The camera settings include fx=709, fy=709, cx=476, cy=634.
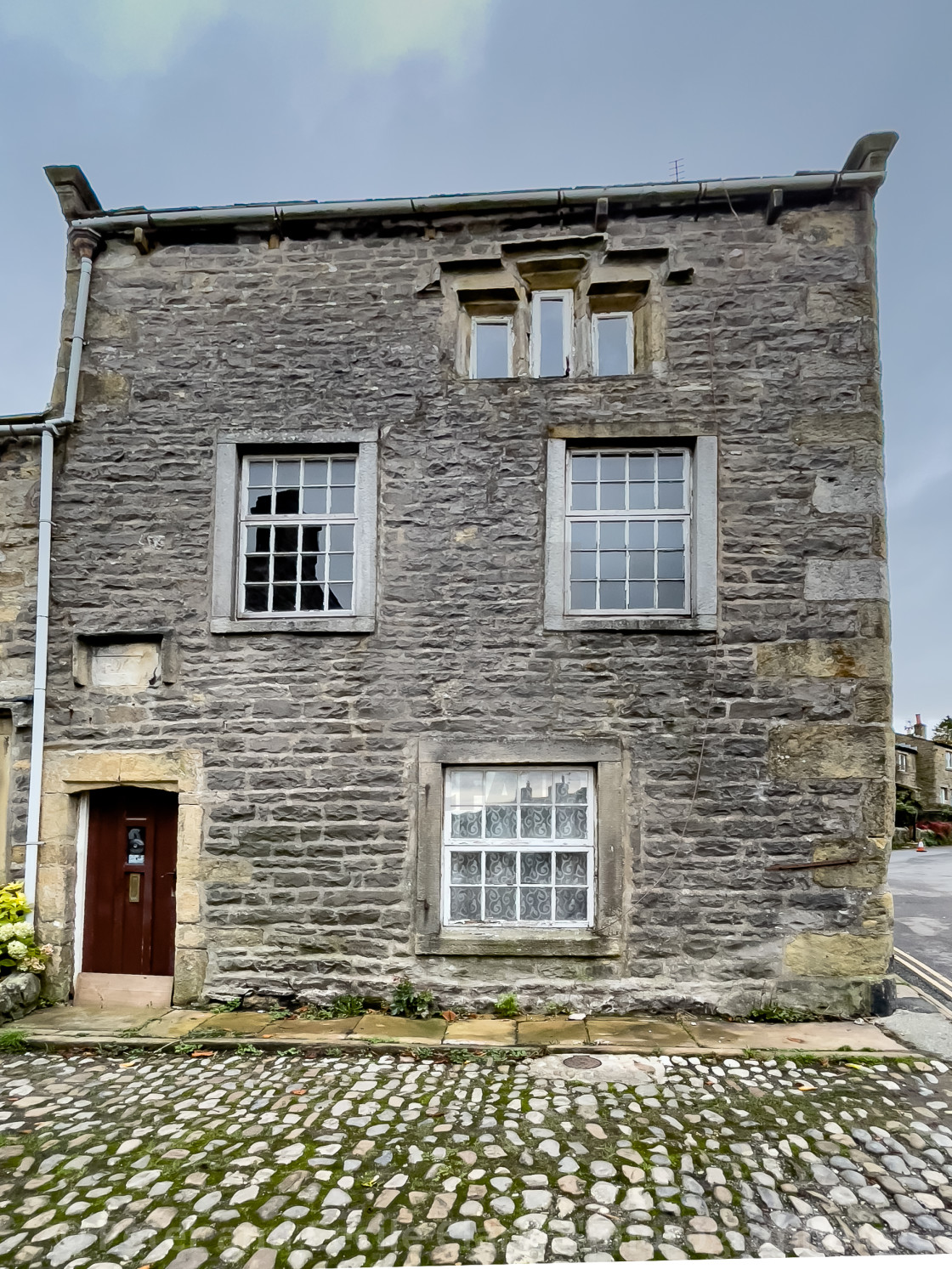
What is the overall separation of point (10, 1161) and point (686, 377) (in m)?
7.16

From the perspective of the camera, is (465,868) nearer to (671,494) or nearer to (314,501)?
(314,501)

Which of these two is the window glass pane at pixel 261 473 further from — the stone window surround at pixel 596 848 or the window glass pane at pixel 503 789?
the window glass pane at pixel 503 789

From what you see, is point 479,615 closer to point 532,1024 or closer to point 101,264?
point 532,1024

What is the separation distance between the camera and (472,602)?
6.13 m

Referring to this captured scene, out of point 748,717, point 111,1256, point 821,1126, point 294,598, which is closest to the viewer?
point 111,1256

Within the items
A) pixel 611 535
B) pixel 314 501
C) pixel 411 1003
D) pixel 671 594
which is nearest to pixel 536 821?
pixel 411 1003

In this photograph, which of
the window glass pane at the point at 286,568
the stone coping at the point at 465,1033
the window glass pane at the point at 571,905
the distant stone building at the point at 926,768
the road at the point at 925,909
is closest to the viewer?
the stone coping at the point at 465,1033

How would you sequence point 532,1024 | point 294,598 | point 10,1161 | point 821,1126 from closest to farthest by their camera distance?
point 10,1161 < point 821,1126 < point 532,1024 < point 294,598

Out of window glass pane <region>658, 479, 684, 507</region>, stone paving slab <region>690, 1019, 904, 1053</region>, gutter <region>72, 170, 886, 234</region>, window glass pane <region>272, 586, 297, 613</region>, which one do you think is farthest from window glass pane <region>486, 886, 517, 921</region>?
gutter <region>72, 170, 886, 234</region>

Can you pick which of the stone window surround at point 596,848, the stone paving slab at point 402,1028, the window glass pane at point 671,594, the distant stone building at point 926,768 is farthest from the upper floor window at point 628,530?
the distant stone building at point 926,768

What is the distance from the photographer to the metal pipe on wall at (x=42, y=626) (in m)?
6.11

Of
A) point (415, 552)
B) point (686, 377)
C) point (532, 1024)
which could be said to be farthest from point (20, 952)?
point (686, 377)

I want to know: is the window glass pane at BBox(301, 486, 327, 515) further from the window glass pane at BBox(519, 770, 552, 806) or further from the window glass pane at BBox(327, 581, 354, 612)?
the window glass pane at BBox(519, 770, 552, 806)

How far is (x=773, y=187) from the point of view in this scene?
6.22m
